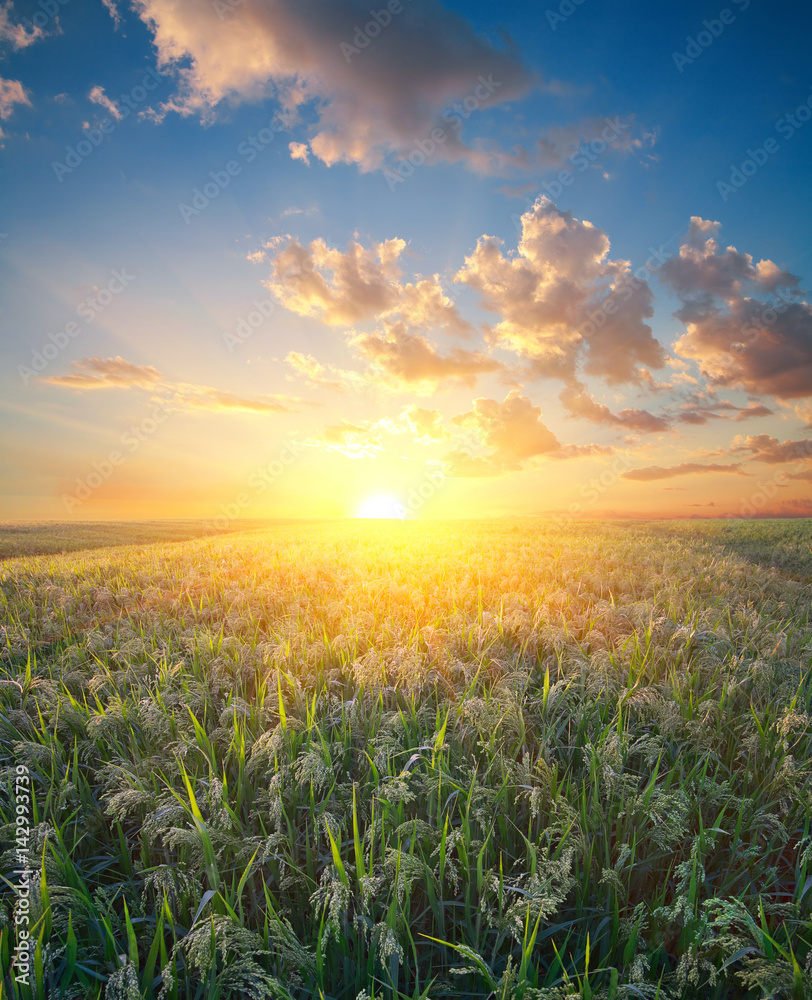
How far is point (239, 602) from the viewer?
23.5ft

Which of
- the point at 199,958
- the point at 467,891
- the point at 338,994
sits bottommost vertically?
the point at 338,994

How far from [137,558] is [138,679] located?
385 inches

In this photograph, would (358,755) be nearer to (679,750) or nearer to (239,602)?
(679,750)

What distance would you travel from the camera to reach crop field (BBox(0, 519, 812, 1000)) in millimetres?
2023

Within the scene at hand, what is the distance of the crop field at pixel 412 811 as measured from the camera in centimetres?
202

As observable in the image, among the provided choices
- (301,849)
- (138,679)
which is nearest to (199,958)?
(301,849)

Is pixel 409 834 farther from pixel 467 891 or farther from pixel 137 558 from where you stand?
pixel 137 558

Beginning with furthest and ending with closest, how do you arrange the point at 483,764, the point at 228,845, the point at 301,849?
the point at 483,764
the point at 301,849
the point at 228,845

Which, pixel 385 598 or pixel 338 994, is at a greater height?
pixel 385 598

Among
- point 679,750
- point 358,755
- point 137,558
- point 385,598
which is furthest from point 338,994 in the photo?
point 137,558

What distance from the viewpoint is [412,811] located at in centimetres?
290

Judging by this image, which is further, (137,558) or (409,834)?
(137,558)

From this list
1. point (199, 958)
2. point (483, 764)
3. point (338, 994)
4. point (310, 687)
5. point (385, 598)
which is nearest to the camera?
point (199, 958)

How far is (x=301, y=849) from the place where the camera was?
2.77 meters
